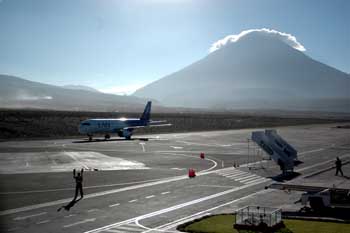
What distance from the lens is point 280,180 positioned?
4853 centimetres

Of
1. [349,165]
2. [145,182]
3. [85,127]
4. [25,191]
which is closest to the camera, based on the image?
[25,191]

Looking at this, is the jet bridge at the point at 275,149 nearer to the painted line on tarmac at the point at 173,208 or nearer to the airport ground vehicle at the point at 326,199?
the painted line on tarmac at the point at 173,208

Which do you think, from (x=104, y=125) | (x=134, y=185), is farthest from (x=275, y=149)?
(x=104, y=125)

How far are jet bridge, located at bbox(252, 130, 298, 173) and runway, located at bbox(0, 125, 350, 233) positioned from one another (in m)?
1.53

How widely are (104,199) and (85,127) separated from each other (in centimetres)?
6272

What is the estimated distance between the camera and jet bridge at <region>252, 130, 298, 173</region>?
54.9 meters

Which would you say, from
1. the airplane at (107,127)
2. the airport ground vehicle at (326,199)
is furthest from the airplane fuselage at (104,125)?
the airport ground vehicle at (326,199)

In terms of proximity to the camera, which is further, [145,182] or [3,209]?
[145,182]

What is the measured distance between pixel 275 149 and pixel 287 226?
2852 cm

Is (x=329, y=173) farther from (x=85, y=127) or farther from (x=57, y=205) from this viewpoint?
(x=85, y=127)

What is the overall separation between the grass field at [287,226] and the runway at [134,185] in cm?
165

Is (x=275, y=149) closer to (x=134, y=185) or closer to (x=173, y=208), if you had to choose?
(x=134, y=185)

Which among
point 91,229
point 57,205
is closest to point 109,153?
point 57,205

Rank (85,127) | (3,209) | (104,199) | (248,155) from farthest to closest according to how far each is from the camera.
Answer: (85,127)
(248,155)
(104,199)
(3,209)
